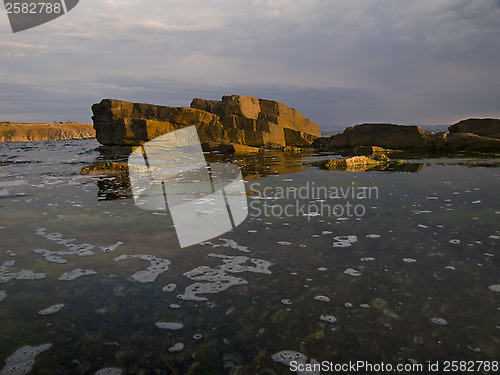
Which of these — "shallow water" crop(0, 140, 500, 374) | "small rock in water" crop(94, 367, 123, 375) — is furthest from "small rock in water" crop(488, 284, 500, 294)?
"small rock in water" crop(94, 367, 123, 375)

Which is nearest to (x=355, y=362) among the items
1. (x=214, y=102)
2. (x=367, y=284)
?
(x=367, y=284)

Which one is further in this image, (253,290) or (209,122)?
(209,122)

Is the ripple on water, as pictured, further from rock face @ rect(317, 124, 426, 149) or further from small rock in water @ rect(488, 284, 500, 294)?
rock face @ rect(317, 124, 426, 149)

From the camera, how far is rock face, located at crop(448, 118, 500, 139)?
76.1 feet

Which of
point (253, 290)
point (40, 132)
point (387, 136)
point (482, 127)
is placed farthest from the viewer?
point (40, 132)

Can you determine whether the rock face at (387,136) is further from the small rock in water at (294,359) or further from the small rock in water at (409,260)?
the small rock in water at (294,359)

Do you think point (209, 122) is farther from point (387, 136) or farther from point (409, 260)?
point (409, 260)

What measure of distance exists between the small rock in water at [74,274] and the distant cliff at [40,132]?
144 meters

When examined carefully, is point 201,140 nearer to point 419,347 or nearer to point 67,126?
point 419,347

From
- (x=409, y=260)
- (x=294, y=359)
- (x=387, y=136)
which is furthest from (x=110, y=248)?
(x=387, y=136)

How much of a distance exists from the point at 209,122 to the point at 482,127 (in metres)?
23.3

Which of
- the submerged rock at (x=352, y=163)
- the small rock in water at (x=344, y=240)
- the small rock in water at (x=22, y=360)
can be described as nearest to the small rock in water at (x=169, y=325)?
the small rock in water at (x=22, y=360)

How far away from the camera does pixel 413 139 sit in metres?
22.8

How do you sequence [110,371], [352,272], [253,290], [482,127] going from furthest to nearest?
[482,127]
[352,272]
[253,290]
[110,371]
